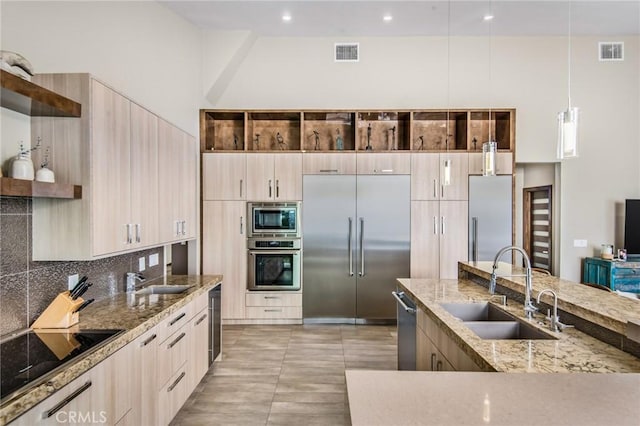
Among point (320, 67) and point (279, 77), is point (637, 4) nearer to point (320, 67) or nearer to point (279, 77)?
point (320, 67)

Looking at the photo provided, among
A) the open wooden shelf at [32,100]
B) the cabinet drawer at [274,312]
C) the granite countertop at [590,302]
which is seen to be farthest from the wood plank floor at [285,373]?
the open wooden shelf at [32,100]

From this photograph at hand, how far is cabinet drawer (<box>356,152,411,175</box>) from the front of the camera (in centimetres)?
483

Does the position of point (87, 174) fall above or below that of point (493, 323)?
above

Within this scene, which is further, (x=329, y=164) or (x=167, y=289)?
(x=329, y=164)

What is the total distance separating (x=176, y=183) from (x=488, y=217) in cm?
396

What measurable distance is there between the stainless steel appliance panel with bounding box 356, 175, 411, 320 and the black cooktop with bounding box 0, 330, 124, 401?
342 cm

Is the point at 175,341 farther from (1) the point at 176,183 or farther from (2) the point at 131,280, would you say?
(1) the point at 176,183

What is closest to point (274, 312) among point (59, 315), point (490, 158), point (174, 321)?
point (174, 321)

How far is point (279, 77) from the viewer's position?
16.9 ft

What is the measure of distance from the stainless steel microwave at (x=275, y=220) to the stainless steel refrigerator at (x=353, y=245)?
0.12 meters

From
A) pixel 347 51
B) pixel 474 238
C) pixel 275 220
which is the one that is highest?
pixel 347 51

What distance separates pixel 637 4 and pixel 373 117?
3.46 meters

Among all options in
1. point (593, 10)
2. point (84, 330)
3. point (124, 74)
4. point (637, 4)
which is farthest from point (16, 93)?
point (637, 4)

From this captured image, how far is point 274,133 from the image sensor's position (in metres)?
5.30
